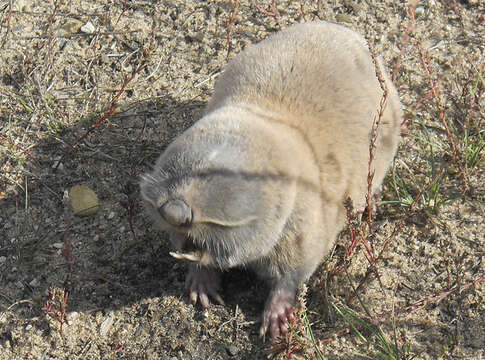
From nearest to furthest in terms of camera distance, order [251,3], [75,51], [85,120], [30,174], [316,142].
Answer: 1. [316,142]
2. [30,174]
3. [85,120]
4. [75,51]
5. [251,3]

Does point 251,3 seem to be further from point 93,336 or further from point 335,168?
point 93,336

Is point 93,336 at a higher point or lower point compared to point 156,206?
lower

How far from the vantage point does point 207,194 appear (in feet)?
9.05

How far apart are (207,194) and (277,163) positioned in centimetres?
46

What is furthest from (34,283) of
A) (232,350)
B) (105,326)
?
(232,350)

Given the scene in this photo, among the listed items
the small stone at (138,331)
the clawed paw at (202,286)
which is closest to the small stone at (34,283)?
the small stone at (138,331)

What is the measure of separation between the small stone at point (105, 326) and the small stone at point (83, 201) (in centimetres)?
83

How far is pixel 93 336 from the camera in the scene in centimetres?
367

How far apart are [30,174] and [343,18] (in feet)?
9.42

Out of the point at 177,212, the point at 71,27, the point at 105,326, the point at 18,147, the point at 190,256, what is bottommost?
the point at 105,326

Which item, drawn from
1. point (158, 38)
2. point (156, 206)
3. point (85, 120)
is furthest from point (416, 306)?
point (158, 38)

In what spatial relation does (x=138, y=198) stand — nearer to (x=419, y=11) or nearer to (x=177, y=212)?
(x=177, y=212)

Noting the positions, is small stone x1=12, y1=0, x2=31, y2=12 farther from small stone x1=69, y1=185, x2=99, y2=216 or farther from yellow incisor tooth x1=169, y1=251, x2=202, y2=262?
yellow incisor tooth x1=169, y1=251, x2=202, y2=262

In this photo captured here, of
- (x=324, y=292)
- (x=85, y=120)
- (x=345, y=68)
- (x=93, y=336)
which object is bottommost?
(x=93, y=336)
